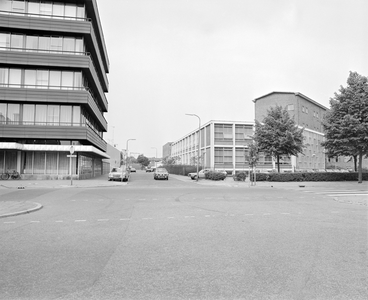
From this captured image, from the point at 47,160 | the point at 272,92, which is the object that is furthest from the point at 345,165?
the point at 47,160

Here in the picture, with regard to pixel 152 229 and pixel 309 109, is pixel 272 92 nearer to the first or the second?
pixel 309 109

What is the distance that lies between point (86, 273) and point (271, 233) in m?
4.59

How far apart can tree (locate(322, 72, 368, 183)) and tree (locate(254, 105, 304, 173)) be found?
3251 millimetres

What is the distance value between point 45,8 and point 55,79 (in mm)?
8063

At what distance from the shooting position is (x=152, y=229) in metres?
7.70

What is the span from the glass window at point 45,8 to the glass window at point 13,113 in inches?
419

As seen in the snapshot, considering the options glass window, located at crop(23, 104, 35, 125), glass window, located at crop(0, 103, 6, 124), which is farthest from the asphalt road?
glass window, located at crop(0, 103, 6, 124)

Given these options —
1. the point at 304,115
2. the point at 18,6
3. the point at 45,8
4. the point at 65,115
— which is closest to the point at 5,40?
the point at 18,6

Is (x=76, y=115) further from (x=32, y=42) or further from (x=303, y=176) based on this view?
(x=303, y=176)

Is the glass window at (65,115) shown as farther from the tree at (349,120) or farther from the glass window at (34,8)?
the tree at (349,120)

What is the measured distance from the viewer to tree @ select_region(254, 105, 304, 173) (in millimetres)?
33062

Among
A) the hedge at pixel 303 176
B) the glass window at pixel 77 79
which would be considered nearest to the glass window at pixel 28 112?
the glass window at pixel 77 79

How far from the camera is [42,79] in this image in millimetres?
32906

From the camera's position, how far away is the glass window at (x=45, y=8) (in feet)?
110
